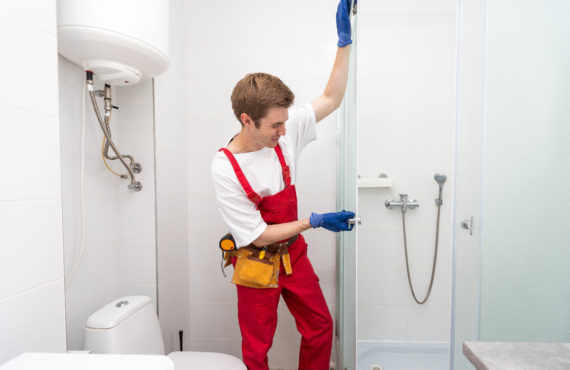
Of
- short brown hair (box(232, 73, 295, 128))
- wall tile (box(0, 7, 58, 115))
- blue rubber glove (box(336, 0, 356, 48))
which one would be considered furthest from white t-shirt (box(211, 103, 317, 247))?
wall tile (box(0, 7, 58, 115))

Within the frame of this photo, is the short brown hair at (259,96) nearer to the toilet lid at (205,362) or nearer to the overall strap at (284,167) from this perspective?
the overall strap at (284,167)

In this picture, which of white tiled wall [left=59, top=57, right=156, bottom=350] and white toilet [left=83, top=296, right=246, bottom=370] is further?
white tiled wall [left=59, top=57, right=156, bottom=350]

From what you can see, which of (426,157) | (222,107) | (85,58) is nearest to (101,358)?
(85,58)

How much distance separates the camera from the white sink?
1.99 ft

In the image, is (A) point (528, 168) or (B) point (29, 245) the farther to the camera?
(B) point (29, 245)

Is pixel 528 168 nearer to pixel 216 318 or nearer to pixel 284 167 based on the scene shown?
pixel 284 167

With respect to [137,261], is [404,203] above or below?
above

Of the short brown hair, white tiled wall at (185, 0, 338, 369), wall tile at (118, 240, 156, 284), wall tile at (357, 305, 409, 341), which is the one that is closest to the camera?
the short brown hair

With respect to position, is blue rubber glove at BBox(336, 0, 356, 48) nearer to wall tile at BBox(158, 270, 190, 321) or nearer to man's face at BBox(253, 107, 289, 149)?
man's face at BBox(253, 107, 289, 149)

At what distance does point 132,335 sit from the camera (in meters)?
1.14

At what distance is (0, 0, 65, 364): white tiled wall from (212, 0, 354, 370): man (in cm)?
56

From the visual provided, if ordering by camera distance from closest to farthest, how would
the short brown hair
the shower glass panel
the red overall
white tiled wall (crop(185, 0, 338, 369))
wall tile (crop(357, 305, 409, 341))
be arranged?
the shower glass panel < the short brown hair < the red overall < white tiled wall (crop(185, 0, 338, 369)) < wall tile (crop(357, 305, 409, 341))

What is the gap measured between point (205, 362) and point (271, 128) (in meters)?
0.99

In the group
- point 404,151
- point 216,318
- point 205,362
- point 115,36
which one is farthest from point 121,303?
point 404,151
